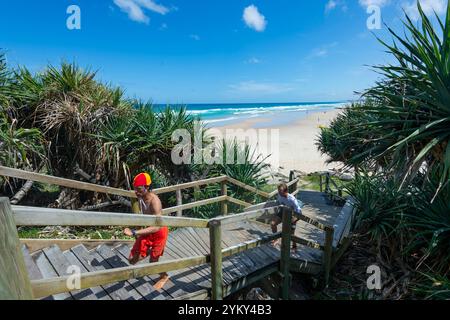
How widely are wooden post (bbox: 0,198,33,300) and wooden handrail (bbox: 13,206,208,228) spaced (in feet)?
0.25

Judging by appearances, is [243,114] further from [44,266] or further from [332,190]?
[44,266]

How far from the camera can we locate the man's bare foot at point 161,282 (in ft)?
11.1

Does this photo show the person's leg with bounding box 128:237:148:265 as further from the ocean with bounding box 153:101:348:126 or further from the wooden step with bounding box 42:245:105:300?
the ocean with bounding box 153:101:348:126

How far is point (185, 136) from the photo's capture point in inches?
310

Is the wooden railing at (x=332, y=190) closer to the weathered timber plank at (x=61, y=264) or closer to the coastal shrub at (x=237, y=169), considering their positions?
the coastal shrub at (x=237, y=169)

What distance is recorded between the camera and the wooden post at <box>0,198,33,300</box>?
1444 mm

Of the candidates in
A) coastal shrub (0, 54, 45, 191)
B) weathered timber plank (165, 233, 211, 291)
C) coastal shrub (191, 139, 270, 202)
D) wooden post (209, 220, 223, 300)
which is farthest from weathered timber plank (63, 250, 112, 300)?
coastal shrub (191, 139, 270, 202)

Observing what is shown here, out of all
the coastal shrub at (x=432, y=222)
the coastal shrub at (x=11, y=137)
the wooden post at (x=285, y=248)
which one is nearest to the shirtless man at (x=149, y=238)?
the wooden post at (x=285, y=248)

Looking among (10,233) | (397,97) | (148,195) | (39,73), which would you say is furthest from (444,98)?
(39,73)

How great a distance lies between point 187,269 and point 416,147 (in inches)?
141

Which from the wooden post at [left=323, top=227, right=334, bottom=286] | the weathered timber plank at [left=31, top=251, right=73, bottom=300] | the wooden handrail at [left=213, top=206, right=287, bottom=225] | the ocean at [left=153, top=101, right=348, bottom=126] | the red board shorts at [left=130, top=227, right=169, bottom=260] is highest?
the ocean at [left=153, top=101, right=348, bottom=126]

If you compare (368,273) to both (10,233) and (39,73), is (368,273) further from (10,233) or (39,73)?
(39,73)

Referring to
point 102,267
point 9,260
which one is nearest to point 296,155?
point 102,267
